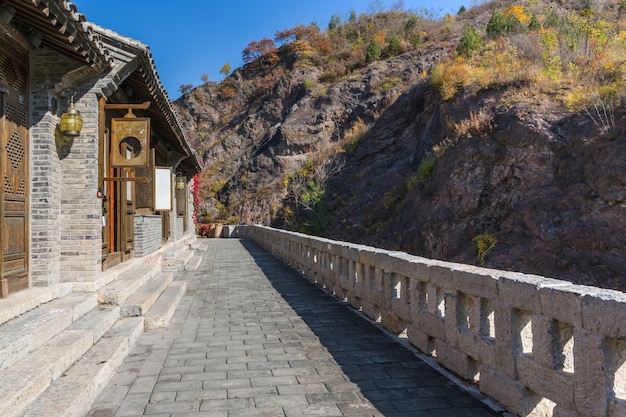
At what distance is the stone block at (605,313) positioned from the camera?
2.68m

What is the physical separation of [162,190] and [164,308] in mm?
5858

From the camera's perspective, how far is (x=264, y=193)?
3959 centimetres

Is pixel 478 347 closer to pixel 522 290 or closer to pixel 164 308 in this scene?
pixel 522 290

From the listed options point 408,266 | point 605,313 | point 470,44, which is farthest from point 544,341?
point 470,44

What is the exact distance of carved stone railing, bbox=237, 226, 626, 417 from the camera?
281 centimetres

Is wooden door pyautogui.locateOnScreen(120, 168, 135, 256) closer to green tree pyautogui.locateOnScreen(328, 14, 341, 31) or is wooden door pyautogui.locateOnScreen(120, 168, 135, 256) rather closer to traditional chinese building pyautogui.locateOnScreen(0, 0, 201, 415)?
traditional chinese building pyautogui.locateOnScreen(0, 0, 201, 415)

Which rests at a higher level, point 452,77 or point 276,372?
point 452,77

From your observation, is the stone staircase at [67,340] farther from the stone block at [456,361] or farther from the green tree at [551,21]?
the green tree at [551,21]

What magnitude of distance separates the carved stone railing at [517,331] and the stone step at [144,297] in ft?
10.9

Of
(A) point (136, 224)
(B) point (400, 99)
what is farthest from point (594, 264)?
(B) point (400, 99)

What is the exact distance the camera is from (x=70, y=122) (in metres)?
6.24

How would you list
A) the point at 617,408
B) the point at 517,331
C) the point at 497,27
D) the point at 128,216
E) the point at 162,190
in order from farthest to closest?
the point at 497,27 → the point at 162,190 → the point at 128,216 → the point at 517,331 → the point at 617,408

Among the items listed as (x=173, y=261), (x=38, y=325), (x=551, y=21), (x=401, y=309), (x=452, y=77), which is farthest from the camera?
(x=551, y=21)

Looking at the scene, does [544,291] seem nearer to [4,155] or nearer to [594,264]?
[4,155]
